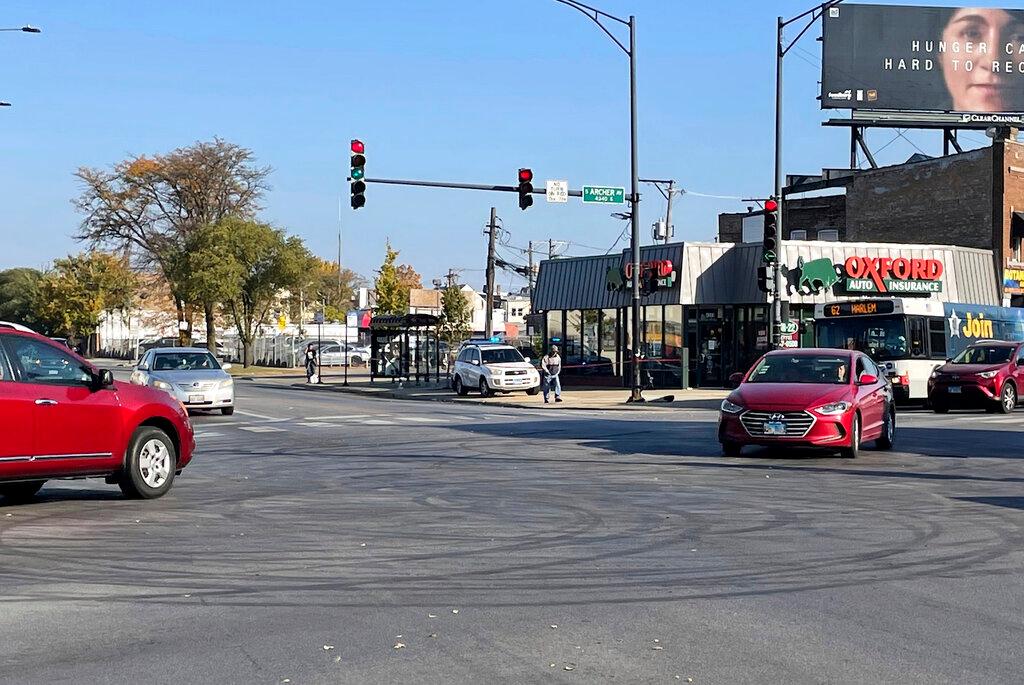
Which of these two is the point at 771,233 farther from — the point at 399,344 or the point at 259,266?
the point at 259,266

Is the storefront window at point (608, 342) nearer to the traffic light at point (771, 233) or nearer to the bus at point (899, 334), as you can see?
the bus at point (899, 334)

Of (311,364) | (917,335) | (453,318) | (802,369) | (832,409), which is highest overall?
(453,318)

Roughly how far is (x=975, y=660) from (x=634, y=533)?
454 centimetres

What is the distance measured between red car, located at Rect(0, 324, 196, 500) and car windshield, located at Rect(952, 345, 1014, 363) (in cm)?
2291

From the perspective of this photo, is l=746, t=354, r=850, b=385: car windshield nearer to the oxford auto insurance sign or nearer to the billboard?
the oxford auto insurance sign

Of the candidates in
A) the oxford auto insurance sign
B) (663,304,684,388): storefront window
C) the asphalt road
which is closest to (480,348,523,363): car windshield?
(663,304,684,388): storefront window

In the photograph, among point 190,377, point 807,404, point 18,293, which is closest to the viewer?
point 807,404

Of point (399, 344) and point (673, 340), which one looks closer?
point (673, 340)

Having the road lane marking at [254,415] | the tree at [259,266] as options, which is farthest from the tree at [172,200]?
the road lane marking at [254,415]

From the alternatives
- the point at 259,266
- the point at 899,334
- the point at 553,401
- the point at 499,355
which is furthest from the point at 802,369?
the point at 259,266

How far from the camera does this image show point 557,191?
33.1m

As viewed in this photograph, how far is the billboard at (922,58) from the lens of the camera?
2173 inches

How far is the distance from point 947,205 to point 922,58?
7.23m

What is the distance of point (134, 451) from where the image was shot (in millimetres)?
12984
